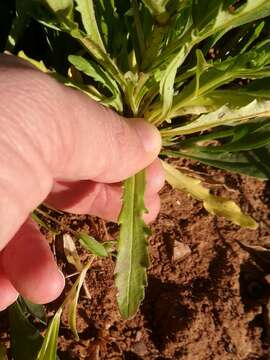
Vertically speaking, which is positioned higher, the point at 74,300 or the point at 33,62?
the point at 33,62

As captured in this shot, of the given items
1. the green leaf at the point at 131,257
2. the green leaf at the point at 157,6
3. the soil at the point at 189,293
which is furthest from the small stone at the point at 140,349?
the green leaf at the point at 157,6

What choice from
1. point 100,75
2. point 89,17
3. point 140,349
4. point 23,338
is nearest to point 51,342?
point 23,338

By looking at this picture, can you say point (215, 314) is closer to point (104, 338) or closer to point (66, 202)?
point (104, 338)

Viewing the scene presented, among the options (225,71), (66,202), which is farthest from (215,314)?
(225,71)

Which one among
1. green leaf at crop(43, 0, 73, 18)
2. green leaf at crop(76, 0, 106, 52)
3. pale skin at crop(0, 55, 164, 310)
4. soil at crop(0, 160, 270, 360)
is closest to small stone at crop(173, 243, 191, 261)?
soil at crop(0, 160, 270, 360)

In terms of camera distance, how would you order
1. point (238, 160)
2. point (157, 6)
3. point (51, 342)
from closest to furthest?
point (157, 6), point (51, 342), point (238, 160)

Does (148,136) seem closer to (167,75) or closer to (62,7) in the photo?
(167,75)

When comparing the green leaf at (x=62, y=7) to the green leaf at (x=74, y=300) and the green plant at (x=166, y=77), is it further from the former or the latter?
the green leaf at (x=74, y=300)
